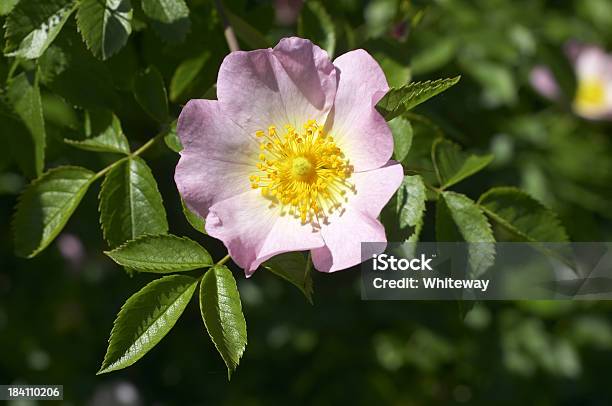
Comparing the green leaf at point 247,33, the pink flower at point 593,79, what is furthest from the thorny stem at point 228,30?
the pink flower at point 593,79

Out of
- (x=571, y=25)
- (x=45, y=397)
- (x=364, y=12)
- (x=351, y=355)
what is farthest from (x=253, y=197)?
(x=571, y=25)

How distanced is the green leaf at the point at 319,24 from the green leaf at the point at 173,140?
34cm

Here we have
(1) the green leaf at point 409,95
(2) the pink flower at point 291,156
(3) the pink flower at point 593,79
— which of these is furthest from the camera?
(3) the pink flower at point 593,79

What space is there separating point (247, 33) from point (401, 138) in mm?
366

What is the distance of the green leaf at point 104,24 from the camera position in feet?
3.87

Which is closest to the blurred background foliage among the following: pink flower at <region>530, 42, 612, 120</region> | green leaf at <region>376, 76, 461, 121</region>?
pink flower at <region>530, 42, 612, 120</region>

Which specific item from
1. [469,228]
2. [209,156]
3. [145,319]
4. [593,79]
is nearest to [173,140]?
[209,156]

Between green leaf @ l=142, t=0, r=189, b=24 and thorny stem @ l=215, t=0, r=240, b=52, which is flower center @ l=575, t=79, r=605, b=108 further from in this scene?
green leaf @ l=142, t=0, r=189, b=24

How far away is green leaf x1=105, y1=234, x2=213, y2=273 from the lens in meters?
1.13

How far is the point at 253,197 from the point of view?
1.33m

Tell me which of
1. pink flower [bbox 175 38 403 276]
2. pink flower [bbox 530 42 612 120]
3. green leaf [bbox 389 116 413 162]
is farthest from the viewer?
pink flower [bbox 530 42 612 120]

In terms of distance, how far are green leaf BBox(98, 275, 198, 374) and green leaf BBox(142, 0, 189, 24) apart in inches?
17.3

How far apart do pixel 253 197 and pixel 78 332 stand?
4.64 feet

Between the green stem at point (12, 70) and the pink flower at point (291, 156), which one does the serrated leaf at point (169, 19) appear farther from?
the green stem at point (12, 70)
